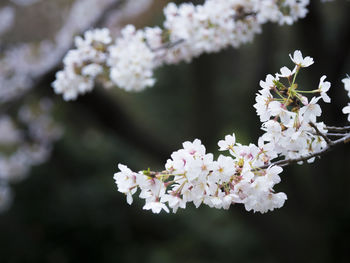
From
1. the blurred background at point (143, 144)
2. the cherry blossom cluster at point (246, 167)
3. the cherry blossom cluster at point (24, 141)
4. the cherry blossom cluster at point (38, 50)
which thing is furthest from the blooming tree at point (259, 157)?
the cherry blossom cluster at point (24, 141)

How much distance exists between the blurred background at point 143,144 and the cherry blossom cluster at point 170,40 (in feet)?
4.37

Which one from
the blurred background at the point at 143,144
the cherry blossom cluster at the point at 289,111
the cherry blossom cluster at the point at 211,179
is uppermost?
the blurred background at the point at 143,144

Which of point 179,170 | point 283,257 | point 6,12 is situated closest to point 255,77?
point 283,257

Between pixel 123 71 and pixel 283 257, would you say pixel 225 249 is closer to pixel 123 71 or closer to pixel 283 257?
pixel 283 257

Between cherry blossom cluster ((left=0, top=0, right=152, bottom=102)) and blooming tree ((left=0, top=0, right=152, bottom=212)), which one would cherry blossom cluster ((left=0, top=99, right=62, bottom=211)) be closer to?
blooming tree ((left=0, top=0, right=152, bottom=212))

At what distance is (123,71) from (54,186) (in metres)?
3.90

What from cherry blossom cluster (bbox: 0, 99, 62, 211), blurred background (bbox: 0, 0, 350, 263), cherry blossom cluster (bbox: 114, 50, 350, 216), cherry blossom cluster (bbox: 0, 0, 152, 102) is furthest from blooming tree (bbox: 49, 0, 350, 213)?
cherry blossom cluster (bbox: 0, 99, 62, 211)

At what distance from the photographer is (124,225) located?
18.0ft

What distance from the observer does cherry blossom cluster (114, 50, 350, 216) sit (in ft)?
3.30

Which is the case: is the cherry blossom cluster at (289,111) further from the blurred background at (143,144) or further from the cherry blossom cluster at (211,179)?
the blurred background at (143,144)

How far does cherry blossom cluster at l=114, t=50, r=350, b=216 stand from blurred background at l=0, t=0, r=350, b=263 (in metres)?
2.45

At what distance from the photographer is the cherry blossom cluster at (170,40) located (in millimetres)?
1851

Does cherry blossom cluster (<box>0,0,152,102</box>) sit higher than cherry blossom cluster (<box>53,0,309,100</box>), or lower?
higher

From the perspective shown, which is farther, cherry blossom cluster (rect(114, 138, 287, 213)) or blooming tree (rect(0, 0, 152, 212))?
blooming tree (rect(0, 0, 152, 212))
